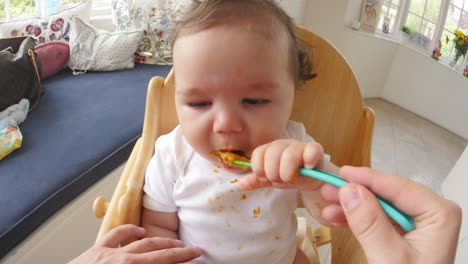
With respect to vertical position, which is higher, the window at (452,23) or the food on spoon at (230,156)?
the window at (452,23)

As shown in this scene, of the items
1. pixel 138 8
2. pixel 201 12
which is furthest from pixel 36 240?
pixel 138 8

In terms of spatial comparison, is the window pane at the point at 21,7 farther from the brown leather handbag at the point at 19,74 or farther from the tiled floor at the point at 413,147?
the tiled floor at the point at 413,147

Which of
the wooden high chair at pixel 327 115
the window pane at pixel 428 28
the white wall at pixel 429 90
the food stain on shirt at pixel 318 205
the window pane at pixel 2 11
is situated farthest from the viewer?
the window pane at pixel 428 28

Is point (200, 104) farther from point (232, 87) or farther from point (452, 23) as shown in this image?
point (452, 23)

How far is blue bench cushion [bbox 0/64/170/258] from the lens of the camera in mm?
1126

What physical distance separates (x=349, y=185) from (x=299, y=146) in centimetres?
10

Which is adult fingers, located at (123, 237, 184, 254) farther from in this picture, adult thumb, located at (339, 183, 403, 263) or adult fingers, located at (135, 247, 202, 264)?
adult thumb, located at (339, 183, 403, 263)

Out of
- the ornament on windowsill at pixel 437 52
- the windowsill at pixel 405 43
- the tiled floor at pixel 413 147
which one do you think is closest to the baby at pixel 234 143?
the tiled floor at pixel 413 147

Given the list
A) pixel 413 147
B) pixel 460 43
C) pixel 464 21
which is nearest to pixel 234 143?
pixel 413 147

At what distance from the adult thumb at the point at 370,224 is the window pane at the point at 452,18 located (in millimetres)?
3416

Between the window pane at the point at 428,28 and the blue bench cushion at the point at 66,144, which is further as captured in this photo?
the window pane at the point at 428,28

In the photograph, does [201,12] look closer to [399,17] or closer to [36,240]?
[36,240]

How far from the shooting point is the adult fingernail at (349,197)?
40cm

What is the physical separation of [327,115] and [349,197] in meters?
0.49
